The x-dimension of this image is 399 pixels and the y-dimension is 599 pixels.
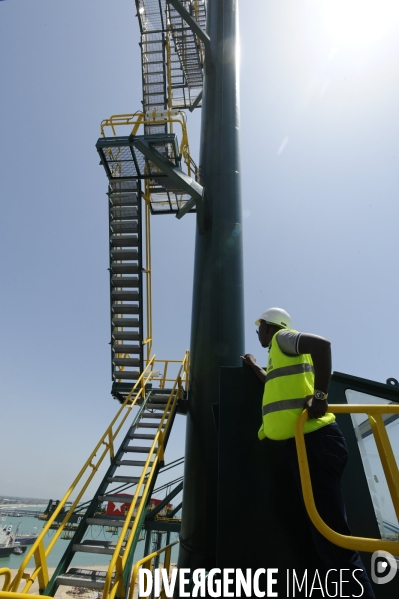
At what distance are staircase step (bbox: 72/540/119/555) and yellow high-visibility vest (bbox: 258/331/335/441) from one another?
13.0ft

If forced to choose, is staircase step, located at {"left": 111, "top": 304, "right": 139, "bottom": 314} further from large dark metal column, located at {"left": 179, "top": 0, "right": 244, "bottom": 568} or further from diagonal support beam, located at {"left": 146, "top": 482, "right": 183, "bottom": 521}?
diagonal support beam, located at {"left": 146, "top": 482, "right": 183, "bottom": 521}

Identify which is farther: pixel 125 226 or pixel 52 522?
pixel 125 226

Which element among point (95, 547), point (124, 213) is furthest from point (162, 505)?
point (124, 213)

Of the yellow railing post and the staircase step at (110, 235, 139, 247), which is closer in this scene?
the yellow railing post

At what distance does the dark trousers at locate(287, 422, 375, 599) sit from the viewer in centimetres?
218

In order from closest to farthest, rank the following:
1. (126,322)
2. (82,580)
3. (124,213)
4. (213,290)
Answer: (82,580) → (213,290) → (126,322) → (124,213)

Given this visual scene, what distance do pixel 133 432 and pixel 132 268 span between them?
4639 mm

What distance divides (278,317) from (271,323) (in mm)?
90

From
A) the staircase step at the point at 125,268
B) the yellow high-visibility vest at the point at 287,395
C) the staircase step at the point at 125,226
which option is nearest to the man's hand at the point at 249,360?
the yellow high-visibility vest at the point at 287,395

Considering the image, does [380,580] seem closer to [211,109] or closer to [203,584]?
[203,584]

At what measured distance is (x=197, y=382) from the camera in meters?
6.08

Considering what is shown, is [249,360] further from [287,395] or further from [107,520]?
[107,520]

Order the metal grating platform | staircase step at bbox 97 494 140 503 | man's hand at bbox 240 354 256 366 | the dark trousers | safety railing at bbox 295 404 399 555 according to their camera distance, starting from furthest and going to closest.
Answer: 1. the metal grating platform
2. staircase step at bbox 97 494 140 503
3. man's hand at bbox 240 354 256 366
4. the dark trousers
5. safety railing at bbox 295 404 399 555

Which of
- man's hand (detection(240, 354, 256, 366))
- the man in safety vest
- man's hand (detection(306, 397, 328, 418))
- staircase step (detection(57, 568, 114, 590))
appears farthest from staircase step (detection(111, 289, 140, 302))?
man's hand (detection(306, 397, 328, 418))
